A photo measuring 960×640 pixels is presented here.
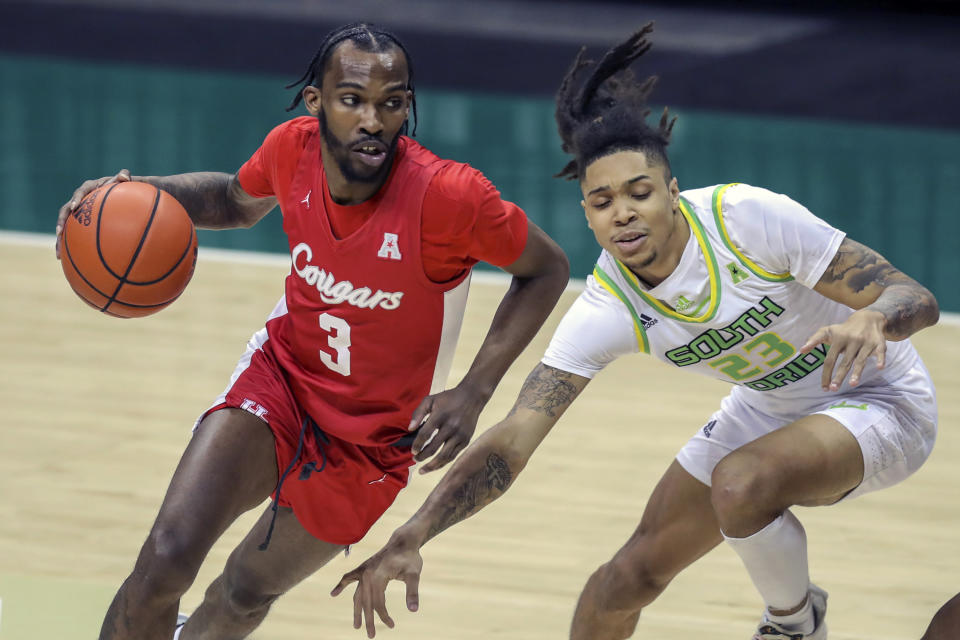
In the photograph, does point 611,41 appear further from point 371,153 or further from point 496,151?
point 371,153

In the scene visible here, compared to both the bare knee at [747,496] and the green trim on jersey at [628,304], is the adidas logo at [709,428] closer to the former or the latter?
the green trim on jersey at [628,304]

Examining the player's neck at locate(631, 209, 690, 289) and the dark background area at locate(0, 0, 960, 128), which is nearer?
the player's neck at locate(631, 209, 690, 289)

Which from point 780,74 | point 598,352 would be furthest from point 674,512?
point 780,74

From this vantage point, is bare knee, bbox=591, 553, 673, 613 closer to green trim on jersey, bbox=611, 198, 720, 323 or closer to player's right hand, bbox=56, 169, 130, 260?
green trim on jersey, bbox=611, 198, 720, 323

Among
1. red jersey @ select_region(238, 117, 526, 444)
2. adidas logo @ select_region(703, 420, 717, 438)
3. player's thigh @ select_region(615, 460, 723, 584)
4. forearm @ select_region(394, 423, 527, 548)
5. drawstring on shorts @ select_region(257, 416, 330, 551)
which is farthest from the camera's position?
adidas logo @ select_region(703, 420, 717, 438)

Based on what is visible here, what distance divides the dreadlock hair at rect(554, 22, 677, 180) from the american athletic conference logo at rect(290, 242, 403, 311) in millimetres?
601

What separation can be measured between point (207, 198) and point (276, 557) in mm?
1041

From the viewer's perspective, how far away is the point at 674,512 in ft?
12.7

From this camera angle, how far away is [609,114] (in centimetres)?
363

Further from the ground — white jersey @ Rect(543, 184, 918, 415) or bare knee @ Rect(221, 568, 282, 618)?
white jersey @ Rect(543, 184, 918, 415)

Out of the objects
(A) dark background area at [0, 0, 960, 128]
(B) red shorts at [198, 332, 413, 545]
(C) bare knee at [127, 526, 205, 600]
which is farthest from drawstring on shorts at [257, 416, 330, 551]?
(A) dark background area at [0, 0, 960, 128]

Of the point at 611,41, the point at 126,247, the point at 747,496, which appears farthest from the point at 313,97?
the point at 611,41

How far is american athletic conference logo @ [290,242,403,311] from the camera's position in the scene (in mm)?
3561

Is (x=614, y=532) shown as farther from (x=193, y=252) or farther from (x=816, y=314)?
(x=193, y=252)
